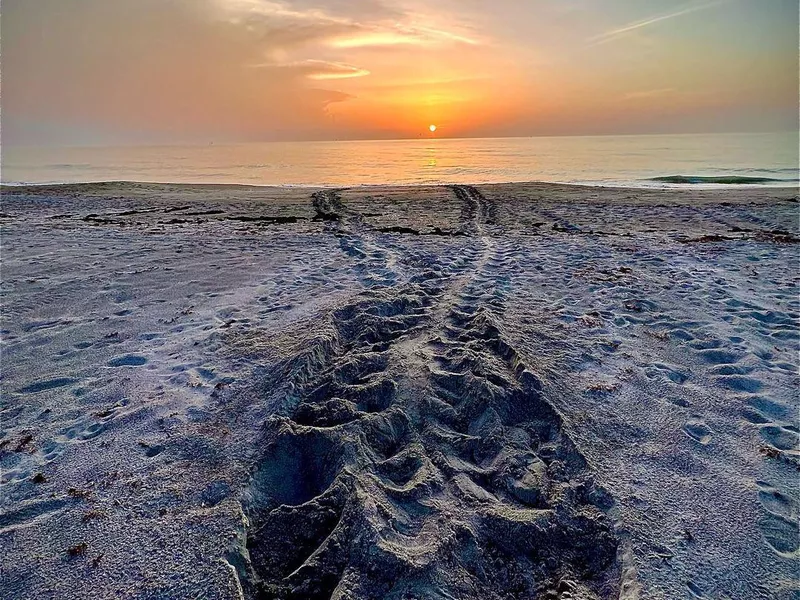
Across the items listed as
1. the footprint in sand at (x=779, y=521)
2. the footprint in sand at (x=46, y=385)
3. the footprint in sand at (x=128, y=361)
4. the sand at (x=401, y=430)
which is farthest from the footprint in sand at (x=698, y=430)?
the footprint in sand at (x=46, y=385)

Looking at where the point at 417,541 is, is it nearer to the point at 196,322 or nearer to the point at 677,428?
the point at 677,428

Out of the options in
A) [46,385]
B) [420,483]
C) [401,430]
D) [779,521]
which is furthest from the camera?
[46,385]

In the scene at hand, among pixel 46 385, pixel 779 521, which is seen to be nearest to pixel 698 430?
pixel 779 521

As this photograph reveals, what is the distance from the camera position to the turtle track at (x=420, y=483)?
2.50 m

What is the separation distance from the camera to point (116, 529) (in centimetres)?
276

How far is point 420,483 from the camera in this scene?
305cm

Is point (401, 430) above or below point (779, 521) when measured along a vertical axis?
above

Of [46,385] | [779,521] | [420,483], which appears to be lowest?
[779,521]

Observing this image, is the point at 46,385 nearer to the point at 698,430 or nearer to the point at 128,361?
the point at 128,361

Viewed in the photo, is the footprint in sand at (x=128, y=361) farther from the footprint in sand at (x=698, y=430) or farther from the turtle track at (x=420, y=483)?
the footprint in sand at (x=698, y=430)

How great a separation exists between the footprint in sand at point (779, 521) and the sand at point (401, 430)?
0.7 inches

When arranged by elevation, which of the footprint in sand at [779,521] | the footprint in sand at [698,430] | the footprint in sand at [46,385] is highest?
the footprint in sand at [46,385]

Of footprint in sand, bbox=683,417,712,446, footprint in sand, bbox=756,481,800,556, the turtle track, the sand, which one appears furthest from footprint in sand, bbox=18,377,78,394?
footprint in sand, bbox=756,481,800,556

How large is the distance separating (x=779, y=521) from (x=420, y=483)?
2.13 metres
